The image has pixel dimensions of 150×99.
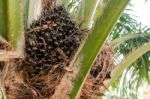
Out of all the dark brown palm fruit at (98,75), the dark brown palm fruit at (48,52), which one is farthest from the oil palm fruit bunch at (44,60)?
the dark brown palm fruit at (98,75)

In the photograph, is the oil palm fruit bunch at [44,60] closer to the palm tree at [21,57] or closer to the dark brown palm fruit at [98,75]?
the palm tree at [21,57]

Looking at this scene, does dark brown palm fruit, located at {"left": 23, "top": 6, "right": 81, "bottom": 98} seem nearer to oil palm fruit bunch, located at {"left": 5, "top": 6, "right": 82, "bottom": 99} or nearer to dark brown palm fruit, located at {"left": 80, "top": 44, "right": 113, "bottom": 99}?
oil palm fruit bunch, located at {"left": 5, "top": 6, "right": 82, "bottom": 99}

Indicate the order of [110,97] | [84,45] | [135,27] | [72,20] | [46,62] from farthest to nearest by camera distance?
[135,27] → [110,97] → [72,20] → [46,62] → [84,45]

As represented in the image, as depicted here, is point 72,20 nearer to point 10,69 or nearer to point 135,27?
point 10,69

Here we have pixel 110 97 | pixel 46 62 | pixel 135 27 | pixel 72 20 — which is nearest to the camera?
pixel 46 62

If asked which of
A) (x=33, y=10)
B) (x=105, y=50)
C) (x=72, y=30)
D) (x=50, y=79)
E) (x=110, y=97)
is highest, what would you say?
(x=33, y=10)

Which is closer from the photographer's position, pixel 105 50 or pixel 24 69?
pixel 24 69

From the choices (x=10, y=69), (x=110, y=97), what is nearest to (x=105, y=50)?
(x=110, y=97)
